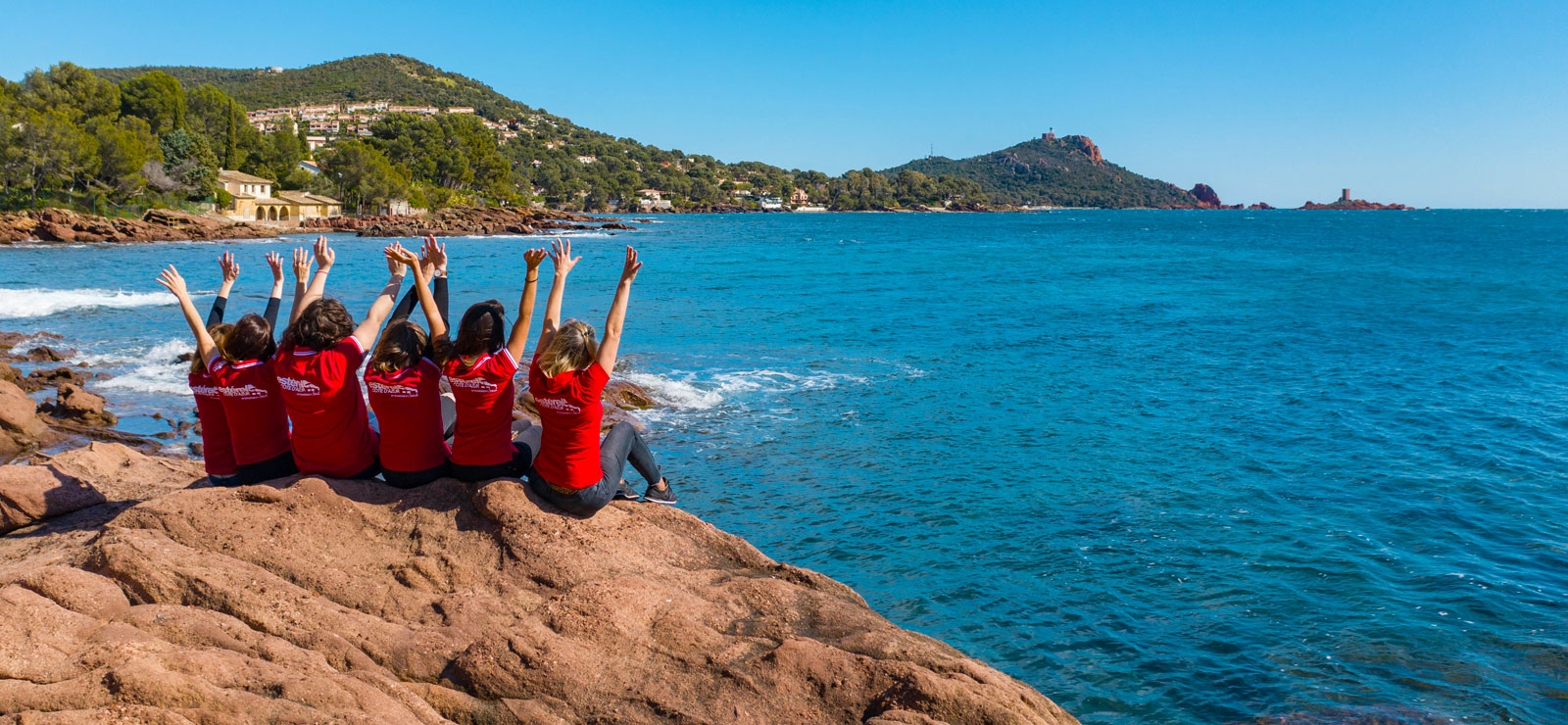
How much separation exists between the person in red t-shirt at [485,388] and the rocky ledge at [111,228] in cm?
6309

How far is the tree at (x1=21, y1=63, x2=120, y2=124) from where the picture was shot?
7956 cm

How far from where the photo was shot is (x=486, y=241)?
79.1 m

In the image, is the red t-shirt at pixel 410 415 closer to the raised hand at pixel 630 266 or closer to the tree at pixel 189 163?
the raised hand at pixel 630 266

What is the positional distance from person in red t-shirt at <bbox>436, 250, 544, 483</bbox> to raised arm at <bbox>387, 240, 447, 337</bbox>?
126mm

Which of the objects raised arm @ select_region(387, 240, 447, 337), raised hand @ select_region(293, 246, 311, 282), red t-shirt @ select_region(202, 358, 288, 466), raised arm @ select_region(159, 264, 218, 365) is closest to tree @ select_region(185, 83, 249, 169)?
raised hand @ select_region(293, 246, 311, 282)

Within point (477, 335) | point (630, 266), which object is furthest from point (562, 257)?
point (477, 335)

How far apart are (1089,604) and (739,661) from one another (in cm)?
523

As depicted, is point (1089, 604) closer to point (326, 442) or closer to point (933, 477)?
point (933, 477)

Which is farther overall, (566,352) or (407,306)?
(407,306)

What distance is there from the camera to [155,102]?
86.5 metres

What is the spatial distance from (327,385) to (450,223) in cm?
9338

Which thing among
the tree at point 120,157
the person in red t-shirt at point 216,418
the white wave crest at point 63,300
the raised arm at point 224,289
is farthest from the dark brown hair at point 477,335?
the tree at point 120,157

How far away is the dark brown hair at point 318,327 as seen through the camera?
19.8 ft

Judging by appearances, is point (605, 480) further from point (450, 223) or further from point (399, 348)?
point (450, 223)
